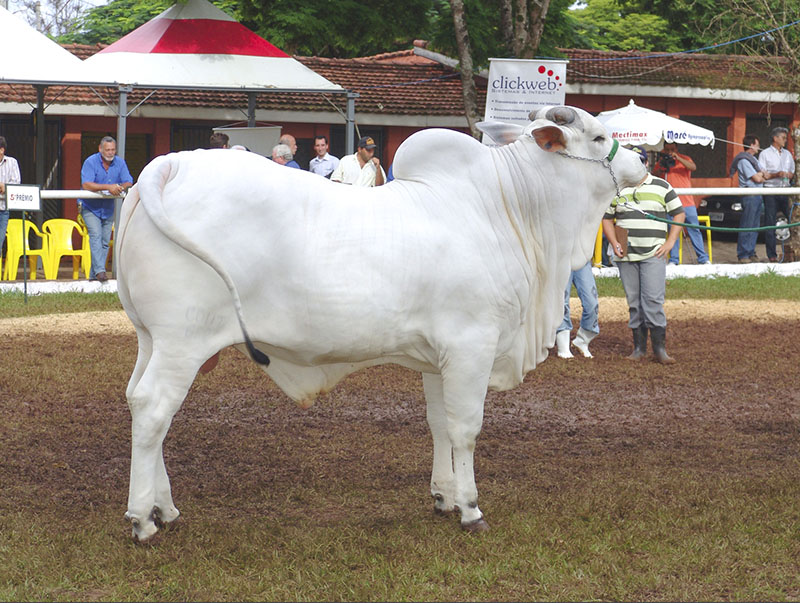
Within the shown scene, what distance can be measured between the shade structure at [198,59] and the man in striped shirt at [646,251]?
26.5 ft

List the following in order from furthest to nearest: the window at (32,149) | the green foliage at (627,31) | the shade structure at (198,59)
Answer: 1. the green foliage at (627,31)
2. the window at (32,149)
3. the shade structure at (198,59)

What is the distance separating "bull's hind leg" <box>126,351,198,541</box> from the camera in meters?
5.12

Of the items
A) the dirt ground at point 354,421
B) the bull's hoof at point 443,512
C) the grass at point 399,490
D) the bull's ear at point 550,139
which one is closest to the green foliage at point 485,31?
the dirt ground at point 354,421

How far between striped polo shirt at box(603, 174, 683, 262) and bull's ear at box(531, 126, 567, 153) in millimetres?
4816

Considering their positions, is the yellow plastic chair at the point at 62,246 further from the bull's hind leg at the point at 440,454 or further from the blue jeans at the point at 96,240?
the bull's hind leg at the point at 440,454

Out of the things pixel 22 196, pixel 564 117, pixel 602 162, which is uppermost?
pixel 564 117

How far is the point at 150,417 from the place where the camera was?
5121mm

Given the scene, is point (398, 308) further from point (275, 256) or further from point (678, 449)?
point (678, 449)

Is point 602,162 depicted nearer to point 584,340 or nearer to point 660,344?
point 660,344

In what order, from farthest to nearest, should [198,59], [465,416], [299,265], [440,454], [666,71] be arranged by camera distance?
1. [666,71]
2. [198,59]
3. [440,454]
4. [465,416]
5. [299,265]

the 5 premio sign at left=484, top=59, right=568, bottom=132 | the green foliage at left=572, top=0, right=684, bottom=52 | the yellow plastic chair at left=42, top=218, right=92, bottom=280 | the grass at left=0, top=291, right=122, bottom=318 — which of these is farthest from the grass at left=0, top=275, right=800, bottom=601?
the green foliage at left=572, top=0, right=684, bottom=52

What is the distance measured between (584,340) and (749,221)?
8910 mm

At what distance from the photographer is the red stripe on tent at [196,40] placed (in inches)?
701

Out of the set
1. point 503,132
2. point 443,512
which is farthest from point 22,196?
point 443,512
